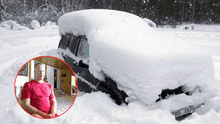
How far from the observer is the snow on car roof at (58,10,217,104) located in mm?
2357

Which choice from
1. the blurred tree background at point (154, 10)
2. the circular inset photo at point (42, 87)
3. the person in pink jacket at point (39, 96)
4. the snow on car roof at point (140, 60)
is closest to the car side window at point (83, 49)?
the snow on car roof at point (140, 60)

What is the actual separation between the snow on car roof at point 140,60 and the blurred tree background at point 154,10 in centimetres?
2526

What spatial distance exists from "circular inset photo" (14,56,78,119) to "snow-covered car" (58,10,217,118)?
0.98m

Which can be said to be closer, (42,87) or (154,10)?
(42,87)

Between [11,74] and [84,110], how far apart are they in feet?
11.8

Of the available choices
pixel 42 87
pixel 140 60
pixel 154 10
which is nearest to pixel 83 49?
pixel 140 60

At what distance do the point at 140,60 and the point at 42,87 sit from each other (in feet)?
4.51

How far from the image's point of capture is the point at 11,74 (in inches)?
199

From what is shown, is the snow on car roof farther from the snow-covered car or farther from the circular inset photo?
the circular inset photo

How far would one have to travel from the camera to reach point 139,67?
93.0 inches

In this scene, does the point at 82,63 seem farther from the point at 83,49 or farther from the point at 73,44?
the point at 73,44

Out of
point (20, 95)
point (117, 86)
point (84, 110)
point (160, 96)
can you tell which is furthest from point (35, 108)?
point (160, 96)

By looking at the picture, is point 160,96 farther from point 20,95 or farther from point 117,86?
point 20,95

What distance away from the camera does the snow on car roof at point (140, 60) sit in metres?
2.36
